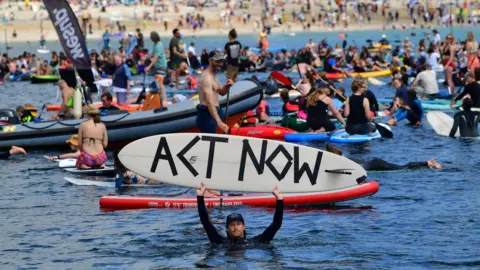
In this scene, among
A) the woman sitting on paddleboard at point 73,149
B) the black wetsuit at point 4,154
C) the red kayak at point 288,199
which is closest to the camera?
the red kayak at point 288,199

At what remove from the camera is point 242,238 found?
43.1 ft

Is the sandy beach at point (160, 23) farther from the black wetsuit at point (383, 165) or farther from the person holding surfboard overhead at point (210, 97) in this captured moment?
the person holding surfboard overhead at point (210, 97)

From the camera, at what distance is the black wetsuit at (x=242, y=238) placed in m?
13.1

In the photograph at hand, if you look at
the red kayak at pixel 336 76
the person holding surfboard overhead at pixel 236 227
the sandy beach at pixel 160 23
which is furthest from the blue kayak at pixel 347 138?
the sandy beach at pixel 160 23

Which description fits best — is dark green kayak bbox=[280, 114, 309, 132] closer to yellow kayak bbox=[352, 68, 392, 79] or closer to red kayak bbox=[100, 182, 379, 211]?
red kayak bbox=[100, 182, 379, 211]

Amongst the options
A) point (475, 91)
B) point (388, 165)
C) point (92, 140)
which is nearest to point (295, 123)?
point (475, 91)

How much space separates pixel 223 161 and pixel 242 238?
1570 millimetres

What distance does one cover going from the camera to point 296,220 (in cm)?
1505

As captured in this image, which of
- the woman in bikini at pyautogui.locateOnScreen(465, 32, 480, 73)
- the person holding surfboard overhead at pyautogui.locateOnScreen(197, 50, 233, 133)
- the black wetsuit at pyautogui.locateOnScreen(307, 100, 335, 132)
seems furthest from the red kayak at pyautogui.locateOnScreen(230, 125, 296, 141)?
the woman in bikini at pyautogui.locateOnScreen(465, 32, 480, 73)

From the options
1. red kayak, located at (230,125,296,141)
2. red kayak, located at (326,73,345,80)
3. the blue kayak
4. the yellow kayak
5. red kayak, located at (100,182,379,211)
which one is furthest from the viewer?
the yellow kayak

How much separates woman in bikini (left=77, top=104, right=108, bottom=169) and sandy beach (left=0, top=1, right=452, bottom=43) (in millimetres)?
87066

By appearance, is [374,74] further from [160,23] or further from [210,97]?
[160,23]

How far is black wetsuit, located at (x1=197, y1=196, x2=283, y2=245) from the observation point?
13062 millimetres

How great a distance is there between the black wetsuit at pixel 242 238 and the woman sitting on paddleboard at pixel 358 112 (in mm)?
8652
